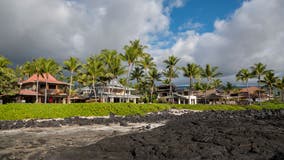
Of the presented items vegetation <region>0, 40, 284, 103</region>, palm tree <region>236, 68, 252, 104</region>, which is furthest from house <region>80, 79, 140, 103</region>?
palm tree <region>236, 68, 252, 104</region>

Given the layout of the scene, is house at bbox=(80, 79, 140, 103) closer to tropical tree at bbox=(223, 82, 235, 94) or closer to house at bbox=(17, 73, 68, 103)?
house at bbox=(17, 73, 68, 103)

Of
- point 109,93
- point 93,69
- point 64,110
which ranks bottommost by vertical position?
point 64,110

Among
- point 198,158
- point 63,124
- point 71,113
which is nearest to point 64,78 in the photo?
point 71,113

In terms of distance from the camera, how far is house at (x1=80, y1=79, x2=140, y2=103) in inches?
1876

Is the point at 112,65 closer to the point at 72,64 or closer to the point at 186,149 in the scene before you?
the point at 72,64

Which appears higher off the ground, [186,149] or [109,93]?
[109,93]

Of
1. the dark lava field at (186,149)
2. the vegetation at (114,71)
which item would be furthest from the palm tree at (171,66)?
the dark lava field at (186,149)

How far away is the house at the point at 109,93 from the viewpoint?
4766 centimetres

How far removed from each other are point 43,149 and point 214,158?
7453mm

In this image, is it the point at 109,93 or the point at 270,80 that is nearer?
the point at 109,93

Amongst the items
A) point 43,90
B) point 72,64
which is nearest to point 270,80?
point 72,64

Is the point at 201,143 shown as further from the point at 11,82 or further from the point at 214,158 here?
the point at 11,82

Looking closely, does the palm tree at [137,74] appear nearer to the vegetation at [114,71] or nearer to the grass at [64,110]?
the vegetation at [114,71]

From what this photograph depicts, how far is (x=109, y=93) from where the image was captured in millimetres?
48562
